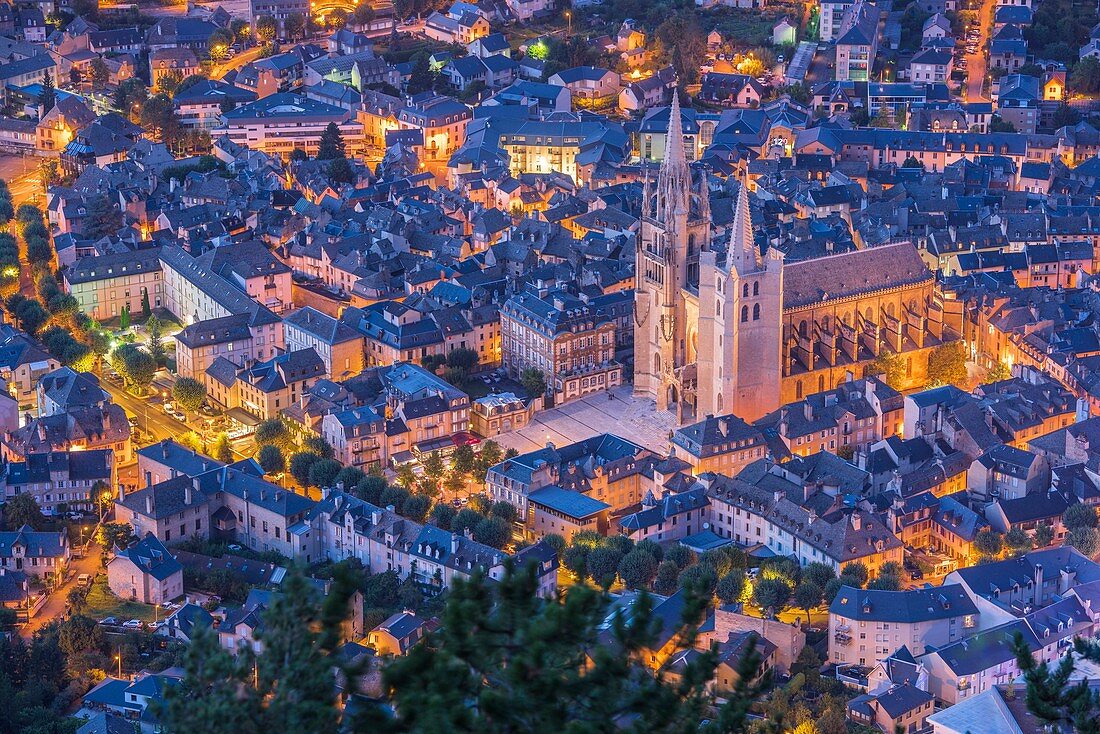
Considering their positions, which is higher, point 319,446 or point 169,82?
point 169,82

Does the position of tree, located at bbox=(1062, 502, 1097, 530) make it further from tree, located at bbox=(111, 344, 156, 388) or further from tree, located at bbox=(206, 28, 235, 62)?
tree, located at bbox=(206, 28, 235, 62)

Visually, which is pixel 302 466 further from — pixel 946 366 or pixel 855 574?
pixel 946 366

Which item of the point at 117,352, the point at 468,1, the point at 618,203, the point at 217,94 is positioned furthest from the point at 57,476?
the point at 468,1

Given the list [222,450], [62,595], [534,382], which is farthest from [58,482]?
[534,382]

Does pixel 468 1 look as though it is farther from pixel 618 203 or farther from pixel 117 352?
pixel 117 352

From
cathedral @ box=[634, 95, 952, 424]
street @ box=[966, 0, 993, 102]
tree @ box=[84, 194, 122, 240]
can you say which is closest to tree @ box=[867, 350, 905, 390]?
cathedral @ box=[634, 95, 952, 424]

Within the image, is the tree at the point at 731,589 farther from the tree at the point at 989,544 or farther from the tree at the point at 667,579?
the tree at the point at 989,544
